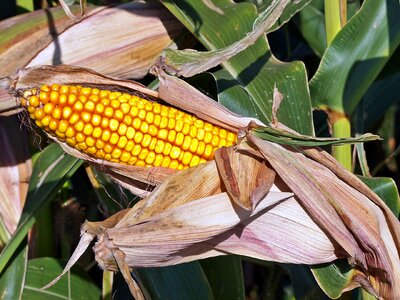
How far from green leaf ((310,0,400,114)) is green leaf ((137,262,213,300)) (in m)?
0.41

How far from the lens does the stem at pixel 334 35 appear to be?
136 cm

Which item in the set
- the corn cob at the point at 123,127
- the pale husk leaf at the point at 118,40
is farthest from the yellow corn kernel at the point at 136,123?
the pale husk leaf at the point at 118,40

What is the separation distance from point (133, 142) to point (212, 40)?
0.51m

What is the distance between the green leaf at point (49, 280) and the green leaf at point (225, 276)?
1.10 feet

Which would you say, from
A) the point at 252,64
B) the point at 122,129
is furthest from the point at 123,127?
the point at 252,64

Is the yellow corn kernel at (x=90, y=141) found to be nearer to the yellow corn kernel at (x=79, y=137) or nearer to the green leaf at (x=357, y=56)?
the yellow corn kernel at (x=79, y=137)

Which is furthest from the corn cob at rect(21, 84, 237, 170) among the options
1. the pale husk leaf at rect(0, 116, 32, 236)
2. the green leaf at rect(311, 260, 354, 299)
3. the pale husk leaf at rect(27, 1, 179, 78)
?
the pale husk leaf at rect(0, 116, 32, 236)

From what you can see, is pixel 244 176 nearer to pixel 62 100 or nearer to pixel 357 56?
pixel 62 100

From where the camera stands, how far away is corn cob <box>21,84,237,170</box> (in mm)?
976

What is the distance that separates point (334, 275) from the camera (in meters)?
1.18

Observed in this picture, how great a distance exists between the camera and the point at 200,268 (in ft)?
4.67

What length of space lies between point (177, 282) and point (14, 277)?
39cm

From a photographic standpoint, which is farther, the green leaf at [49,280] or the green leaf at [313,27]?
the green leaf at [313,27]

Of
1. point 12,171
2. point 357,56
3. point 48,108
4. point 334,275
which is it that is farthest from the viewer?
point 12,171
